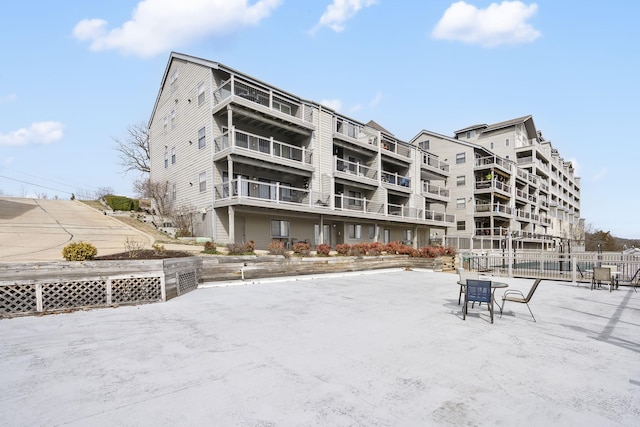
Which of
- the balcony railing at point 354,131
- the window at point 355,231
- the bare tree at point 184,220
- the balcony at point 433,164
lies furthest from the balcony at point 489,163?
the bare tree at point 184,220

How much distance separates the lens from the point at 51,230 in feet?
53.5

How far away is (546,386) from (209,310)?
271 inches

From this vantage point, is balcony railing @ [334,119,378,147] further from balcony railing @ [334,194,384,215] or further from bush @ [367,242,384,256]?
bush @ [367,242,384,256]

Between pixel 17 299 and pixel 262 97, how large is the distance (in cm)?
1861

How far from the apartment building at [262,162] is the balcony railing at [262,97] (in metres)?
0.07

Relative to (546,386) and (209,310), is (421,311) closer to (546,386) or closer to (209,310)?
(546,386)

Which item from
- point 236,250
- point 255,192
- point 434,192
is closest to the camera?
point 236,250

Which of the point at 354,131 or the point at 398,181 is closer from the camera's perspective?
the point at 354,131

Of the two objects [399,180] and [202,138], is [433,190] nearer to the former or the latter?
[399,180]

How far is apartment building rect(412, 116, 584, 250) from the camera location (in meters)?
40.5

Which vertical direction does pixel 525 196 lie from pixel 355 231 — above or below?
above

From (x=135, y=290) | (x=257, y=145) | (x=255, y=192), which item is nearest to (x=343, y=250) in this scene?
(x=255, y=192)

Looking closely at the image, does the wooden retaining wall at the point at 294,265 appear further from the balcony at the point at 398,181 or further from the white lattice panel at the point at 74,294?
the balcony at the point at 398,181

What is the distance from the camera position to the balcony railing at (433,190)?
35688 mm
